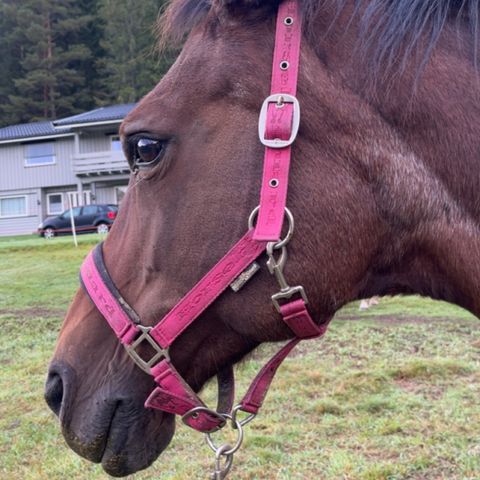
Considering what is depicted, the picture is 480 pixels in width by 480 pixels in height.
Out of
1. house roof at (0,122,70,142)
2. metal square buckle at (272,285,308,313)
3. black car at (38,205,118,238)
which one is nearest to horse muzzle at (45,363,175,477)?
metal square buckle at (272,285,308,313)

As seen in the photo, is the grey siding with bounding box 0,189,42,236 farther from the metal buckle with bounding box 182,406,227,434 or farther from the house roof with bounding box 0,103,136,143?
the metal buckle with bounding box 182,406,227,434

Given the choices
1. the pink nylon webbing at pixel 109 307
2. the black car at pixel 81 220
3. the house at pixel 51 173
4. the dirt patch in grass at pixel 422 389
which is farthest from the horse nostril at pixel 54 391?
the house at pixel 51 173

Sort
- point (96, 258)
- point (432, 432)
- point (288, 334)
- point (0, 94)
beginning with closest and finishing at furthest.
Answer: point (288, 334), point (96, 258), point (432, 432), point (0, 94)

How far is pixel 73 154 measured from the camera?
100ft

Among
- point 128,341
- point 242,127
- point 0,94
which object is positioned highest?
point 242,127

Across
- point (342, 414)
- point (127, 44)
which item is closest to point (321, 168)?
point (342, 414)

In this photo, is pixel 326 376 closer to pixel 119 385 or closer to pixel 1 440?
pixel 1 440

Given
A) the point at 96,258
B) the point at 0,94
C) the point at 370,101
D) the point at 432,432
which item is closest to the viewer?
the point at 370,101

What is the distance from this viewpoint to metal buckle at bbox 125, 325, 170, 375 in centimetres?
150

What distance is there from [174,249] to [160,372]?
1.13 feet

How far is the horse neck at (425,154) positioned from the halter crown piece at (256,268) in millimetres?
96

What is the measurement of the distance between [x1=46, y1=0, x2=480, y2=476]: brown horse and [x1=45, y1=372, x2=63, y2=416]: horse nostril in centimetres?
7

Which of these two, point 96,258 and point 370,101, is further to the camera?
point 96,258

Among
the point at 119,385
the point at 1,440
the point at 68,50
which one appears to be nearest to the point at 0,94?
the point at 68,50
